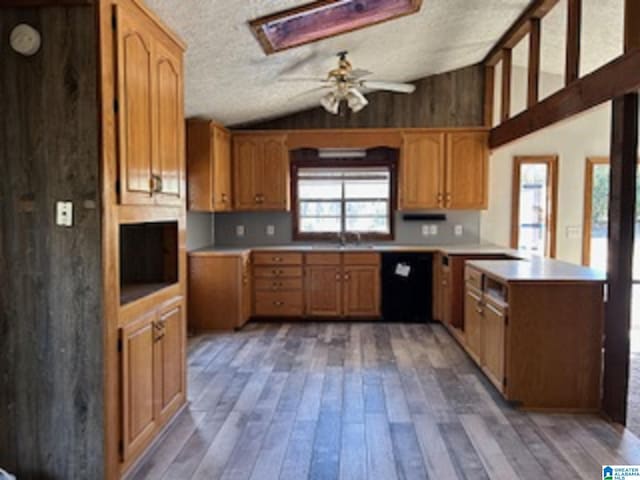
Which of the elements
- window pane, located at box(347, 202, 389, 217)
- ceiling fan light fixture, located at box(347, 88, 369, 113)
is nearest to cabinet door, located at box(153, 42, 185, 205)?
ceiling fan light fixture, located at box(347, 88, 369, 113)

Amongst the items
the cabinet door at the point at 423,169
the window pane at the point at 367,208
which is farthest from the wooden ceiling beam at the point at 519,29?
the window pane at the point at 367,208

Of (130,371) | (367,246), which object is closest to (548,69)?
(367,246)

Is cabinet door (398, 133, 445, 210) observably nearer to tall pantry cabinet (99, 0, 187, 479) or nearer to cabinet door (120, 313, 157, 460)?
tall pantry cabinet (99, 0, 187, 479)

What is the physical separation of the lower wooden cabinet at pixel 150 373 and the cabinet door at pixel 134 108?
675 millimetres

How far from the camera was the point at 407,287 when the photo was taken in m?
5.82

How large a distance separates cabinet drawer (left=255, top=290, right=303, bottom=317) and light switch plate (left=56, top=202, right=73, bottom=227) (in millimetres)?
3770

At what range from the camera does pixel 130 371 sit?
244 centimetres

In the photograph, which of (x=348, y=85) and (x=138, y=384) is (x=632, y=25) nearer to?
(x=348, y=85)

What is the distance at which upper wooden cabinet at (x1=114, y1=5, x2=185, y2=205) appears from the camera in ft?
7.63

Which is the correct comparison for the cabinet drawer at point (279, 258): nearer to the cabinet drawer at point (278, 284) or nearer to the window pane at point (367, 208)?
the cabinet drawer at point (278, 284)

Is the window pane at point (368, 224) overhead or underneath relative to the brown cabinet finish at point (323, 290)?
overhead

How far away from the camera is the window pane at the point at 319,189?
651 cm

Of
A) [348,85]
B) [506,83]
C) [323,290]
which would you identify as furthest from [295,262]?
[506,83]

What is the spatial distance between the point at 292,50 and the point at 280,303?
2.89 m
